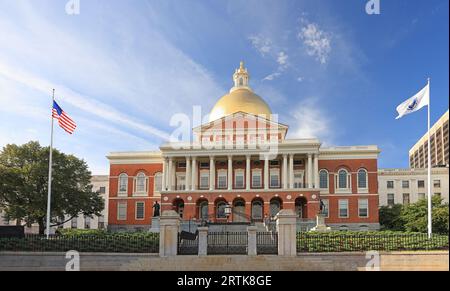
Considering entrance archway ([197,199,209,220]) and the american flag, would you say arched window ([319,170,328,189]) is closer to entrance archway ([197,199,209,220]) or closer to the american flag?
entrance archway ([197,199,209,220])

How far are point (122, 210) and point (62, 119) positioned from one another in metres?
33.8

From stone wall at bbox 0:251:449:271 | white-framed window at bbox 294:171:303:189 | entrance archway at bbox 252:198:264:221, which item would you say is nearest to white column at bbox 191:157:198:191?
entrance archway at bbox 252:198:264:221

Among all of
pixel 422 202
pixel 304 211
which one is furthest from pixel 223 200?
pixel 422 202

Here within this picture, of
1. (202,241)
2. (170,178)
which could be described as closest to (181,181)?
(170,178)

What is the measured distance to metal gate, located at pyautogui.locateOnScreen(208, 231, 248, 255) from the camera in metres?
22.5

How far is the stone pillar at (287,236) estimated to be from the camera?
2166cm

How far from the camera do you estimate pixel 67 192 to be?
4331 centimetres

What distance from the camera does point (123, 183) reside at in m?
62.1

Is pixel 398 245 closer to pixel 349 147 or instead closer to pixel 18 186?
pixel 18 186

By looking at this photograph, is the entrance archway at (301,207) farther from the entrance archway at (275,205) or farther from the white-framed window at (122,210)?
the white-framed window at (122,210)

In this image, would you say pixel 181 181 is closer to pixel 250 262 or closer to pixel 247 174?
pixel 247 174

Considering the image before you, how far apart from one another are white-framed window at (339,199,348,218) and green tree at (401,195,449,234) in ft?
22.9

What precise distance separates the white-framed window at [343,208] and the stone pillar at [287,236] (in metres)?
38.2
